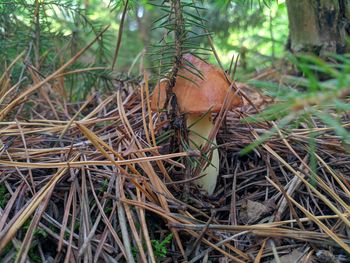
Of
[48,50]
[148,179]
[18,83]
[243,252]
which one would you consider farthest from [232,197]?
[48,50]

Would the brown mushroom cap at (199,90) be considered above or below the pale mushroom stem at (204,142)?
above

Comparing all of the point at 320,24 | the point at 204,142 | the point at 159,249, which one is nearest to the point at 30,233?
the point at 159,249

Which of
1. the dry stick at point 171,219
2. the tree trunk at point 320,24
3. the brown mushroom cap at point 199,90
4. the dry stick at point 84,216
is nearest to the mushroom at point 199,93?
the brown mushroom cap at point 199,90

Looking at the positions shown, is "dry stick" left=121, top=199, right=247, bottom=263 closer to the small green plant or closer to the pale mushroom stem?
the small green plant

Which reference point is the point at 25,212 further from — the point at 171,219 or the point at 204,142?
the point at 204,142

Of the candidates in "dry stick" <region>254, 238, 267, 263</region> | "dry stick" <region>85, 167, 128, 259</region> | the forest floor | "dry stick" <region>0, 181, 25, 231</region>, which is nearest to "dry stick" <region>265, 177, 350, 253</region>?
the forest floor

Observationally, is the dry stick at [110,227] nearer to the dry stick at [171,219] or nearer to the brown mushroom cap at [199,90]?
the dry stick at [171,219]
